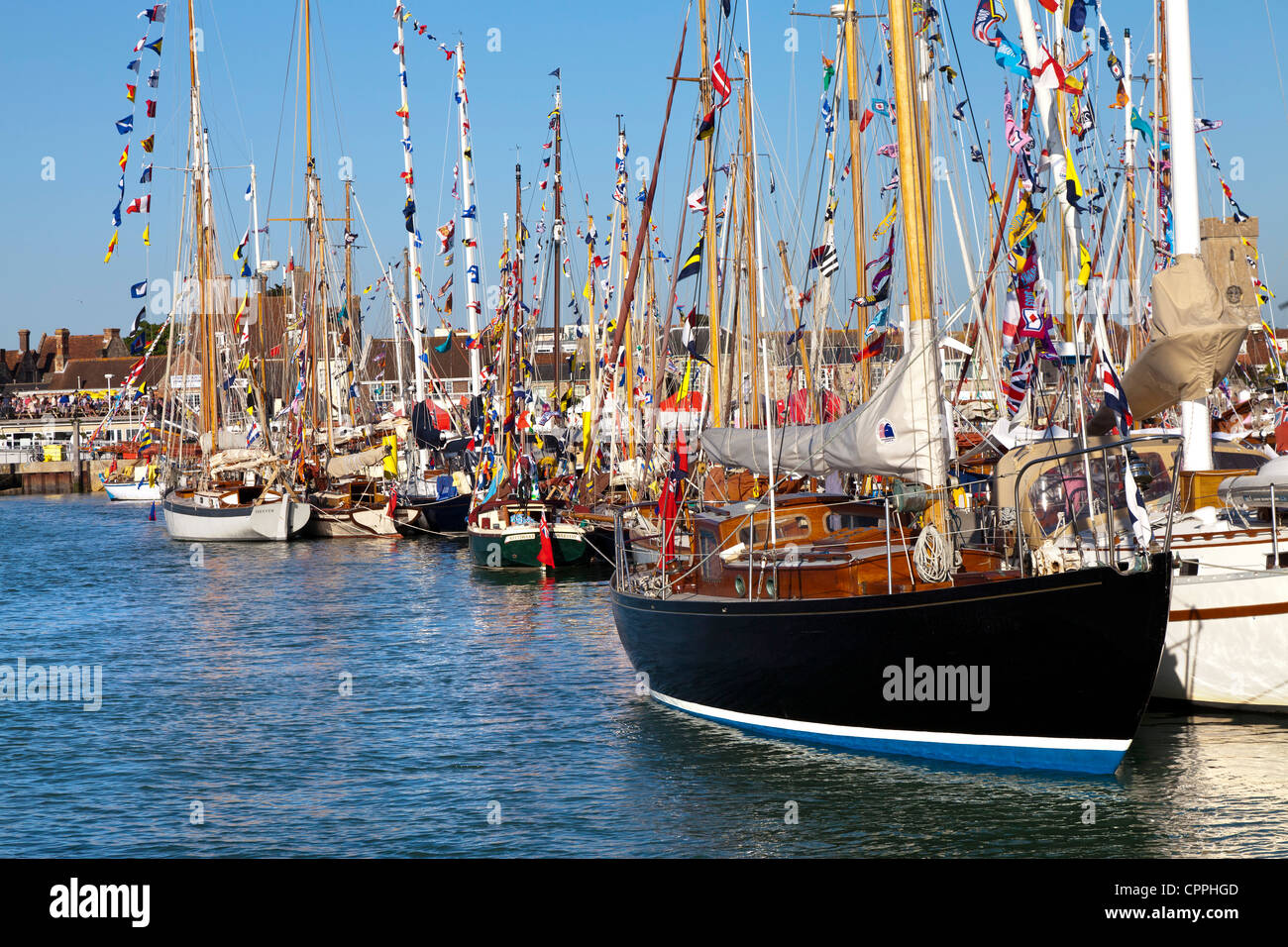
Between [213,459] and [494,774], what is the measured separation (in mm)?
43351

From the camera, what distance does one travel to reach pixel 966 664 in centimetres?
1504

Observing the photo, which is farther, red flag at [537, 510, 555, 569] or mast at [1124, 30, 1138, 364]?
red flag at [537, 510, 555, 569]

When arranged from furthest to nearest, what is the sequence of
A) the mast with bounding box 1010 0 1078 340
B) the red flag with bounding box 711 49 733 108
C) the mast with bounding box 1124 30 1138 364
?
the mast with bounding box 1124 30 1138 364 → the red flag with bounding box 711 49 733 108 → the mast with bounding box 1010 0 1078 340

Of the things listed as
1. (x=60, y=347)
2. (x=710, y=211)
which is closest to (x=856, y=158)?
(x=710, y=211)

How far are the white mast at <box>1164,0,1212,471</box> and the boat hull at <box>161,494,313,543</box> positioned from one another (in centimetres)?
4176

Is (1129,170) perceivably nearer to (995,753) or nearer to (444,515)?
(995,753)

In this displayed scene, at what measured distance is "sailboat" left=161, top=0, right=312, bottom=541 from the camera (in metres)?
55.6

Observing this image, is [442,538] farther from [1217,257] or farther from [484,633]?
[1217,257]

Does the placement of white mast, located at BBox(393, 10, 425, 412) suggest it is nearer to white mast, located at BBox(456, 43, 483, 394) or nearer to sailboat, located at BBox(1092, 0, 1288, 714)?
white mast, located at BBox(456, 43, 483, 394)

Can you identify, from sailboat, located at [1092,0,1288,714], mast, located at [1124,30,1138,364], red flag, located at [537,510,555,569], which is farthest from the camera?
red flag, located at [537,510,555,569]

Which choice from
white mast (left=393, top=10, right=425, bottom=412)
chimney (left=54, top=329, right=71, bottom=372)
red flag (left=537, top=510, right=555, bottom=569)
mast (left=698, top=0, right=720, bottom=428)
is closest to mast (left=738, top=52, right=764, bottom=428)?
mast (left=698, top=0, right=720, bottom=428)

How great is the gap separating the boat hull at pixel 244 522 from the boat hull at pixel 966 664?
1577 inches

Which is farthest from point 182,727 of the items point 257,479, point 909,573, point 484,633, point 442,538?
A: point 257,479
